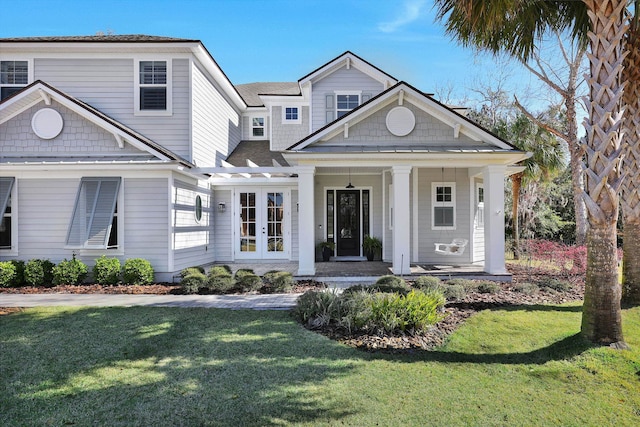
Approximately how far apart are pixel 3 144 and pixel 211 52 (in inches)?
268

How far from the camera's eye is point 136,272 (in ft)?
32.1

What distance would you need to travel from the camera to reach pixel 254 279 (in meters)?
8.85

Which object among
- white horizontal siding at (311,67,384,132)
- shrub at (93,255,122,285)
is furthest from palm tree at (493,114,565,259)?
shrub at (93,255,122,285)

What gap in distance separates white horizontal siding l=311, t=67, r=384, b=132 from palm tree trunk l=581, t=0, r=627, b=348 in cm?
995

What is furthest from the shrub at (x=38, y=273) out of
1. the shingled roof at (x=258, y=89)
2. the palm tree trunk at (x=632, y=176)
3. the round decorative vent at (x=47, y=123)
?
the palm tree trunk at (x=632, y=176)

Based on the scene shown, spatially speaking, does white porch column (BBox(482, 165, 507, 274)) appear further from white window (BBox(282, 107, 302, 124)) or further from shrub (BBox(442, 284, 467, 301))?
white window (BBox(282, 107, 302, 124))

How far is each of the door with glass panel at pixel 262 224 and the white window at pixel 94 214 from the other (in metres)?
4.59

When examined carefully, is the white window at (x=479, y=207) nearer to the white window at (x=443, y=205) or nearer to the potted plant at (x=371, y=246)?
the white window at (x=443, y=205)

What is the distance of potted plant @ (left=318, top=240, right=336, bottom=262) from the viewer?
44.7 ft

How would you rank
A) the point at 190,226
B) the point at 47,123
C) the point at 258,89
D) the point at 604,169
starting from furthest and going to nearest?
the point at 258,89 < the point at 190,226 < the point at 47,123 < the point at 604,169

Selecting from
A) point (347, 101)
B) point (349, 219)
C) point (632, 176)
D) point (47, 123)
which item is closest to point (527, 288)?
point (632, 176)

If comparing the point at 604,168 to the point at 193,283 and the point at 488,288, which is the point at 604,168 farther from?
the point at 193,283

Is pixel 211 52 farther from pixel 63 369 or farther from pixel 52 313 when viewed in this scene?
pixel 63 369

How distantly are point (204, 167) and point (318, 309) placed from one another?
6.72 m
